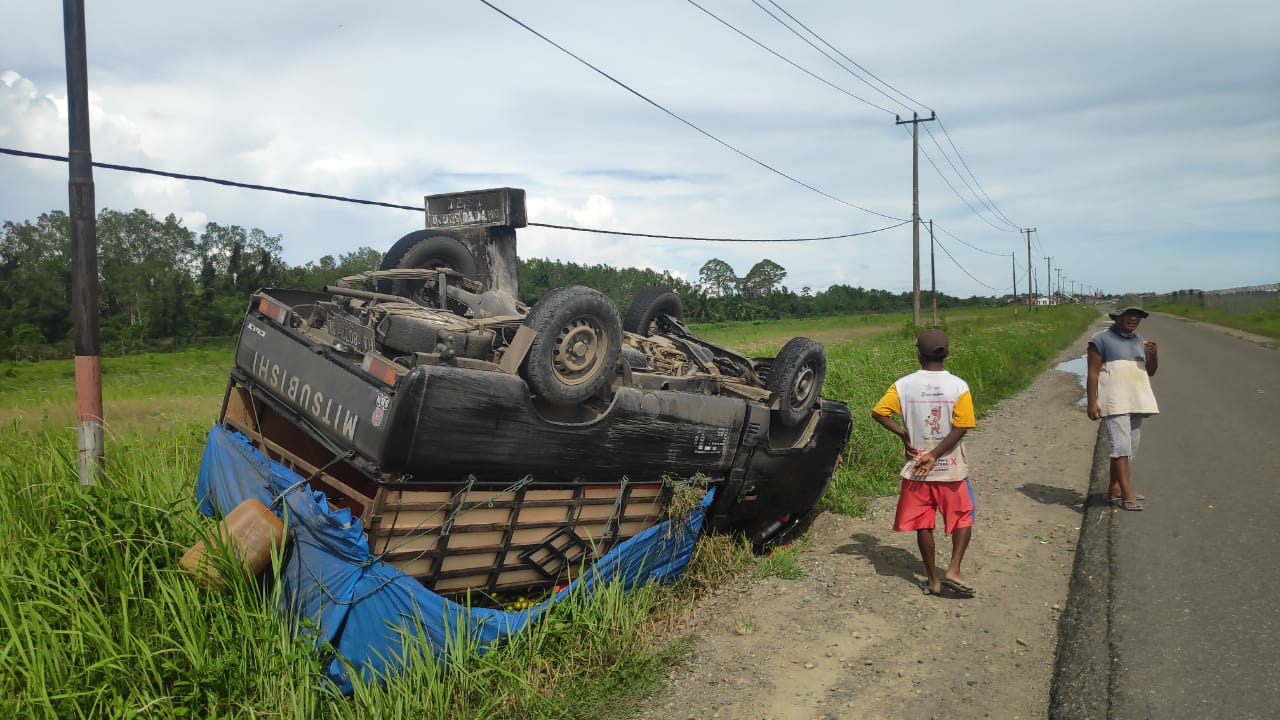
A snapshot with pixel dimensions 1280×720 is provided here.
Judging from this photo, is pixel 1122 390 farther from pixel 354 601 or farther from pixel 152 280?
pixel 152 280

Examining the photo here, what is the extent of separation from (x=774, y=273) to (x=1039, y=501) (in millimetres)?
70222

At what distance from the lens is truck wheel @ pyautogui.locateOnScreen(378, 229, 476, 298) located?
20.3 feet

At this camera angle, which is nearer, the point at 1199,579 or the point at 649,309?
the point at 1199,579

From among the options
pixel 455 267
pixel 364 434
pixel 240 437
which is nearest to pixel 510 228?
pixel 455 267

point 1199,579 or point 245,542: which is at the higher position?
point 245,542

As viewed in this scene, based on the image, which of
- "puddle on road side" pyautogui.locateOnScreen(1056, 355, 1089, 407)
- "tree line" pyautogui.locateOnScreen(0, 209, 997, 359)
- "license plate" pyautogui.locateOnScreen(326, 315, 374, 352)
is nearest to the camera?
"license plate" pyautogui.locateOnScreen(326, 315, 374, 352)

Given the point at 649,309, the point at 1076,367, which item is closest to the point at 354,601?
the point at 649,309

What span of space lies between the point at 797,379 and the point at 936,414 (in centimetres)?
142

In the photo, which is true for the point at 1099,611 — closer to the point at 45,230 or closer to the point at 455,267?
the point at 455,267

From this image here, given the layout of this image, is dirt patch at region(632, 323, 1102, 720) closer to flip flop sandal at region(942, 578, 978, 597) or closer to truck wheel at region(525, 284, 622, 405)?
flip flop sandal at region(942, 578, 978, 597)

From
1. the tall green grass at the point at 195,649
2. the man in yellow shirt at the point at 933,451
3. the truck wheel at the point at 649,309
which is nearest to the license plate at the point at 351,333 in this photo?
the tall green grass at the point at 195,649

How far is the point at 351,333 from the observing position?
4.69 meters

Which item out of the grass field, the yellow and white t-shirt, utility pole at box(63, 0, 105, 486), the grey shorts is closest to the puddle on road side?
the grey shorts

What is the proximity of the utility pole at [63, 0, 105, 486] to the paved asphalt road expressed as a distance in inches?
231
